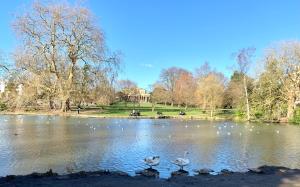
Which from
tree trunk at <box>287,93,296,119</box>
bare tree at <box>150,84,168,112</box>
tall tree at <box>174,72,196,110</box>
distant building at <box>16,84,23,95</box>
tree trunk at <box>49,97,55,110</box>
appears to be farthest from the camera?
bare tree at <box>150,84,168,112</box>

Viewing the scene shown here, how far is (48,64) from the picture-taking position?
190 ft

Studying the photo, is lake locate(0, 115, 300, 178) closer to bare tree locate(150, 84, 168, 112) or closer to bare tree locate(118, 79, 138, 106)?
bare tree locate(150, 84, 168, 112)

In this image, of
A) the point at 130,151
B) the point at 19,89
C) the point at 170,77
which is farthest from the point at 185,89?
the point at 130,151

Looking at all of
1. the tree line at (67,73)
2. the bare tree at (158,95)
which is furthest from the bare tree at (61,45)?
the bare tree at (158,95)

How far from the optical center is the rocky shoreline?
40.4 ft

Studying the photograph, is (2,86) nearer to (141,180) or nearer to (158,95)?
(158,95)

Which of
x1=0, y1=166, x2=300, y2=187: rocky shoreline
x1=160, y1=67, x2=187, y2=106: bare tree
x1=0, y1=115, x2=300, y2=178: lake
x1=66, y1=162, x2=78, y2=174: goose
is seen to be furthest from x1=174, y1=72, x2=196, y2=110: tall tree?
x1=0, y1=166, x2=300, y2=187: rocky shoreline

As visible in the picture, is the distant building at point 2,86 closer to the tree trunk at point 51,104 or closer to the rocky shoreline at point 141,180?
the tree trunk at point 51,104

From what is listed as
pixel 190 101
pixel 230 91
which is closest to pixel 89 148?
pixel 230 91

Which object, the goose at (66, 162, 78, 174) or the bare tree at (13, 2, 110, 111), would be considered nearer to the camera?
the goose at (66, 162, 78, 174)

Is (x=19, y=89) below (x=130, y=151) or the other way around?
the other way around

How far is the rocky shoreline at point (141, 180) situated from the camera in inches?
485

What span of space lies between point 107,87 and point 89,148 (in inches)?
1437

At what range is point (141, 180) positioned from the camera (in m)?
13.3
